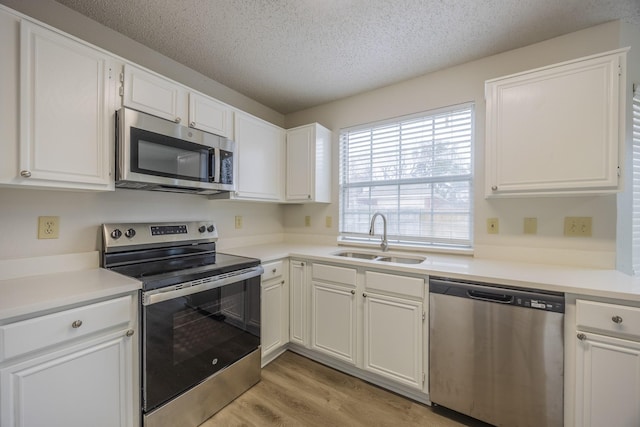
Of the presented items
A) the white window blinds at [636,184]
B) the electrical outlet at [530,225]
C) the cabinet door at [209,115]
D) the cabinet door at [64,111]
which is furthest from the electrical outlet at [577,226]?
the cabinet door at [64,111]

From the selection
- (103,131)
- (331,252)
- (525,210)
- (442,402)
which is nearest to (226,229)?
(331,252)

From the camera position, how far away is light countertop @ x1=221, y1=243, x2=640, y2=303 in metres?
1.23

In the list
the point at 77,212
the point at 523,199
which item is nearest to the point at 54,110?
the point at 77,212

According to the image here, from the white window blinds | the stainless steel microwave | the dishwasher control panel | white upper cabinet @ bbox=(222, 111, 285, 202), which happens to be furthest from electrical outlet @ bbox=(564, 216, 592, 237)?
the stainless steel microwave

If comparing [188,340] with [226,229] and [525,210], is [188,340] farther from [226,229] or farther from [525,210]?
[525,210]

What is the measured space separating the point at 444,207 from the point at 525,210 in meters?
0.55

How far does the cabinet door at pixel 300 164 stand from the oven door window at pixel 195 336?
1.08 meters

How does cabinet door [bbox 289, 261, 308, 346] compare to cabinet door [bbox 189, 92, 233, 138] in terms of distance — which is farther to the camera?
cabinet door [bbox 289, 261, 308, 346]

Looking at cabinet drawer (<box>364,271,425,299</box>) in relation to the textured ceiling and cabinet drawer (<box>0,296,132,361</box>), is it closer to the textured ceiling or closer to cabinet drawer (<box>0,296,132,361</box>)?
cabinet drawer (<box>0,296,132,361</box>)

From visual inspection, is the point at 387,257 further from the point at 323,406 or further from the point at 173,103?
the point at 173,103

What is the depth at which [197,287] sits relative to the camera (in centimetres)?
150

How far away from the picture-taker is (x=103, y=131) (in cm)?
144

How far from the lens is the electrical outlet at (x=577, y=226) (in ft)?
5.53

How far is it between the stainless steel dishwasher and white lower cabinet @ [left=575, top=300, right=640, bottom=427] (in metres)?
0.08
